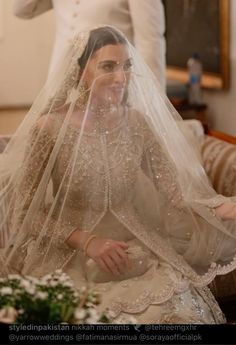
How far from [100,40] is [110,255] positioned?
0.44m

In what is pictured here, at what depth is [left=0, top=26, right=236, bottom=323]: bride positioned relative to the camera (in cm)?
112

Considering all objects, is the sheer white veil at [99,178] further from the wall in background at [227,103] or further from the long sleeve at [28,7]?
the wall in background at [227,103]

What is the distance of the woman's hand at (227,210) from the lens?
1.19 metres

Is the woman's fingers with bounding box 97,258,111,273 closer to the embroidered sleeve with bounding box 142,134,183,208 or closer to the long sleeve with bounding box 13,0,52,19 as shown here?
the embroidered sleeve with bounding box 142,134,183,208

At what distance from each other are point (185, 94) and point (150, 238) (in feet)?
2.68

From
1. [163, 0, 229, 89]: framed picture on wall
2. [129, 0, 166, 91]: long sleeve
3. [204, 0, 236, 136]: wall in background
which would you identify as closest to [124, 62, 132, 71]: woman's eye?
[129, 0, 166, 91]: long sleeve

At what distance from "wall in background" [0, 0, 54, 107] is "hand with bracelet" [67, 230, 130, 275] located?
349mm

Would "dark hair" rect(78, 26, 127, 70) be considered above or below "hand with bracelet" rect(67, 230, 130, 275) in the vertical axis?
above

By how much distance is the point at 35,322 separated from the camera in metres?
0.89

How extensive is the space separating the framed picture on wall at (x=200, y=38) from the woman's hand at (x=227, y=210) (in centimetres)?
78

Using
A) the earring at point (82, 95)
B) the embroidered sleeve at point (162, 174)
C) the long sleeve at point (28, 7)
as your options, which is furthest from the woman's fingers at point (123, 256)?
the long sleeve at point (28, 7)

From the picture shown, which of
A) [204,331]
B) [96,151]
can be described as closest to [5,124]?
[96,151]

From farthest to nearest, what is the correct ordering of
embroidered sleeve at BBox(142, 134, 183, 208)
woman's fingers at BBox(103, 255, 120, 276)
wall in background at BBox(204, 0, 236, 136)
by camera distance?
wall in background at BBox(204, 0, 236, 136) → embroidered sleeve at BBox(142, 134, 183, 208) → woman's fingers at BBox(103, 255, 120, 276)

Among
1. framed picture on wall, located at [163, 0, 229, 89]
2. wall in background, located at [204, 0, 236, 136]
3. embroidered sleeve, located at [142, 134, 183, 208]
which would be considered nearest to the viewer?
embroidered sleeve, located at [142, 134, 183, 208]
